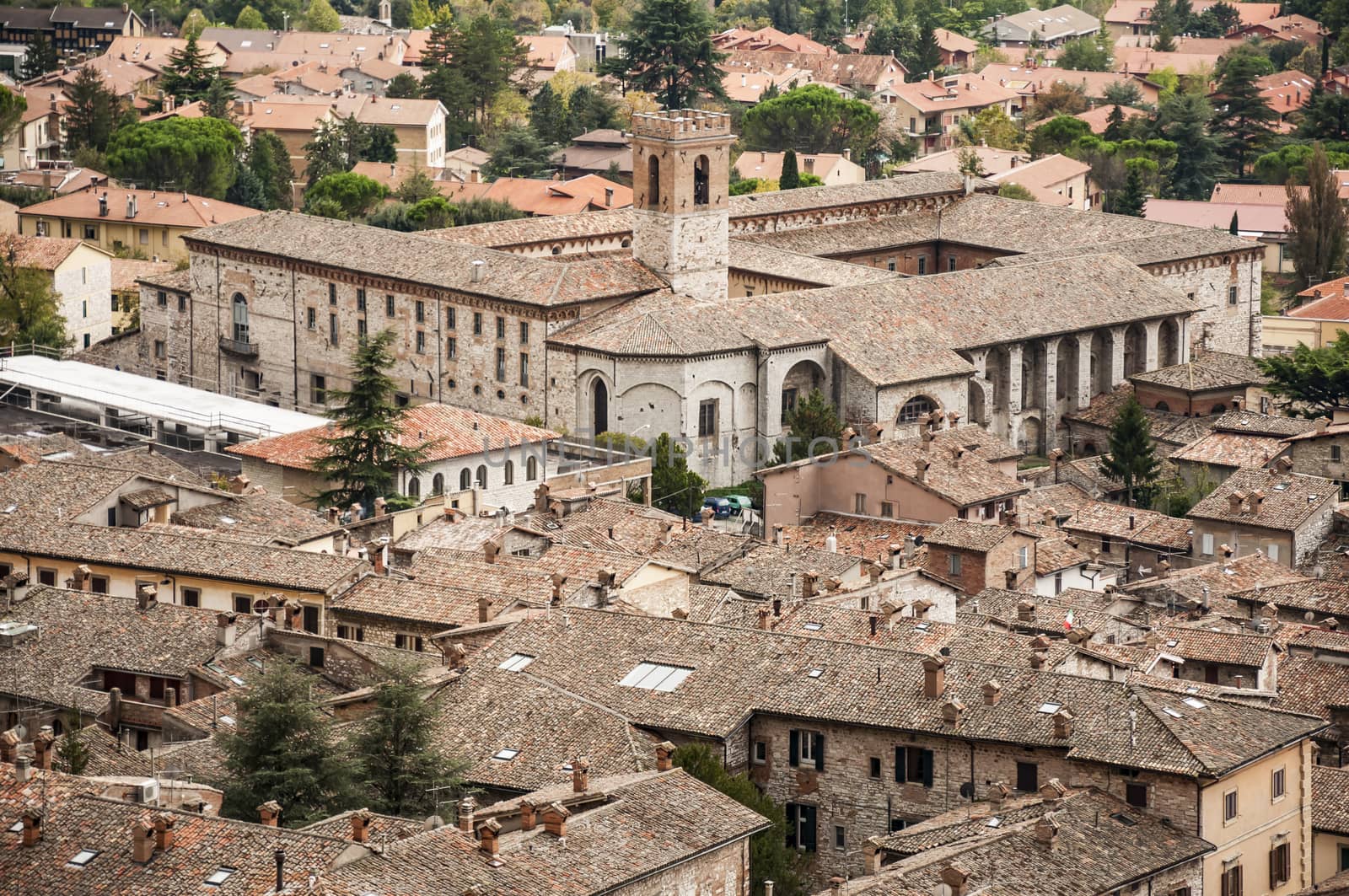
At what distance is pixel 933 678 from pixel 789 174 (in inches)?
3284

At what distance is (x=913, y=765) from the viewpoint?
53.6 metres

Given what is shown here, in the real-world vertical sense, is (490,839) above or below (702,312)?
below

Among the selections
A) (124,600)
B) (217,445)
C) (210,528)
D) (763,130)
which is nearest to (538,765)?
(124,600)

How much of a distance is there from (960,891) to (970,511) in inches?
1401

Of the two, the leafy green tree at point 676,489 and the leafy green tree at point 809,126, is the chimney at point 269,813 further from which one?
the leafy green tree at point 809,126

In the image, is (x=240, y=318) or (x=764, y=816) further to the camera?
(x=240, y=318)

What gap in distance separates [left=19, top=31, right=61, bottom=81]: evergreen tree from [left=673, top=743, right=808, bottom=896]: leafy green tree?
130189 mm

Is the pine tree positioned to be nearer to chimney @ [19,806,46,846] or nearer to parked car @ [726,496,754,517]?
parked car @ [726,496,754,517]

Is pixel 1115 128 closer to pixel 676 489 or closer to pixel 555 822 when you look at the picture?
pixel 676 489

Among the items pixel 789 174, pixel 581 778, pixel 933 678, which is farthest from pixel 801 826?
pixel 789 174

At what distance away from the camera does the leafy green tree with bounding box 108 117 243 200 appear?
140m

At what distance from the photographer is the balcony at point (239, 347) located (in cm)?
10550

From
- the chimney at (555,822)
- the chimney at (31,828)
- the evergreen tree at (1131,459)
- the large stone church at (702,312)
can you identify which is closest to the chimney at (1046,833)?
the chimney at (555,822)

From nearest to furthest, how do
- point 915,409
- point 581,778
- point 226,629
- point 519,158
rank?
1. point 581,778
2. point 226,629
3. point 915,409
4. point 519,158
